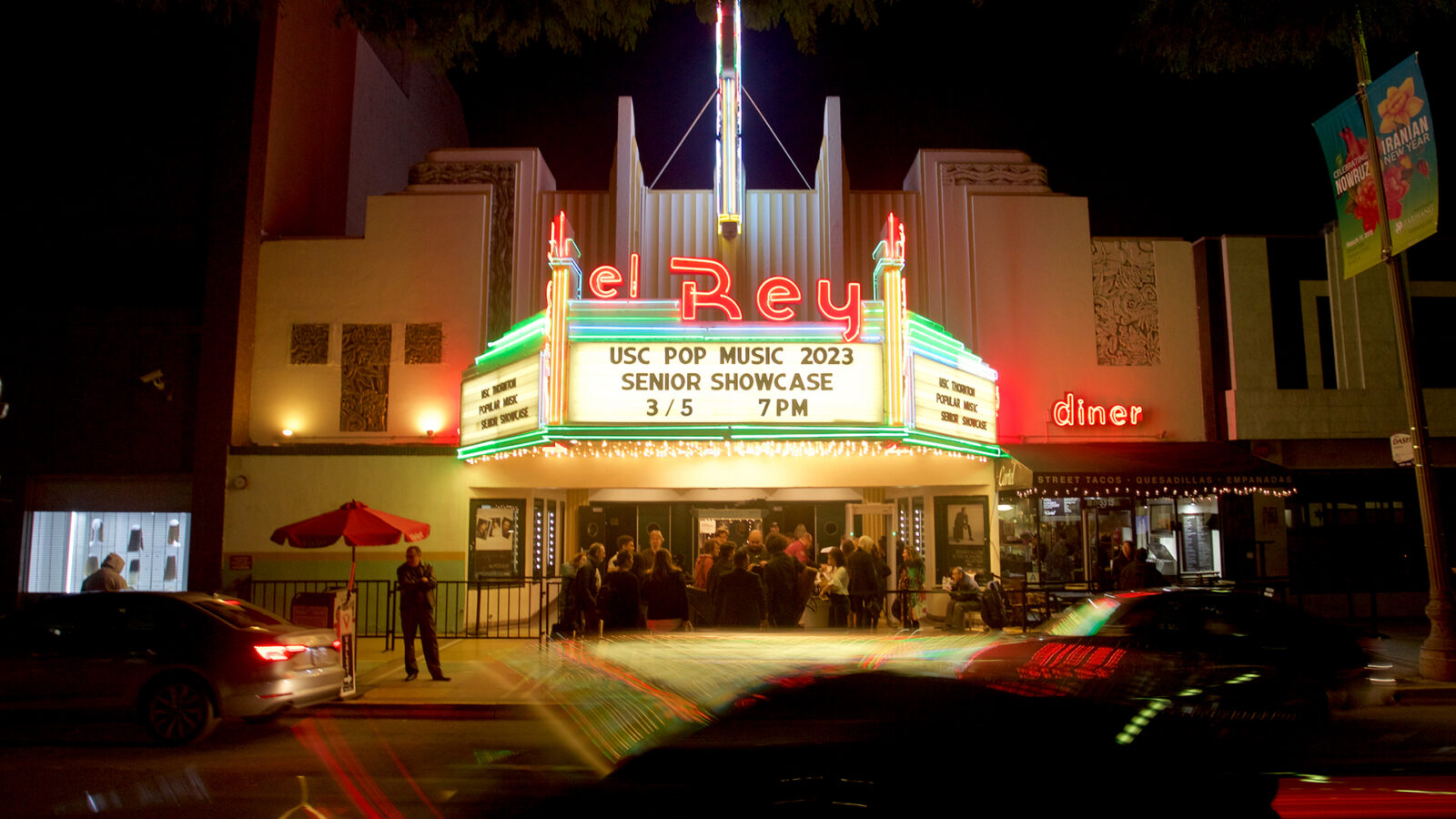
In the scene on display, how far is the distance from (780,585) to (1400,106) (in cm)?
1043

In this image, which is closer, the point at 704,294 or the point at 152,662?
the point at 152,662

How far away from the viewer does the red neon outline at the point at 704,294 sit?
13375mm

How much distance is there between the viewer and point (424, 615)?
1168cm

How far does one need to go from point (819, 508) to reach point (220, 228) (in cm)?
1319

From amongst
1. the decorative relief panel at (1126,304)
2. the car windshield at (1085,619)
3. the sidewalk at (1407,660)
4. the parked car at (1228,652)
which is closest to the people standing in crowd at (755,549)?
the car windshield at (1085,619)

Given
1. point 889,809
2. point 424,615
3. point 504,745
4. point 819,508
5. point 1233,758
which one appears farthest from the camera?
point 819,508

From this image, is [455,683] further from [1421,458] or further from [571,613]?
[1421,458]

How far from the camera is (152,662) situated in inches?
348

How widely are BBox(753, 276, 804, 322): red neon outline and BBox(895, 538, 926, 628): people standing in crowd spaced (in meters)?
5.12

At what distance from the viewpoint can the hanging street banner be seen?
1105 cm

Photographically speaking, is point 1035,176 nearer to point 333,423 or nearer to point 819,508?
point 819,508

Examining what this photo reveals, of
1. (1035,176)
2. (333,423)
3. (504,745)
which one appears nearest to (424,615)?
(504,745)

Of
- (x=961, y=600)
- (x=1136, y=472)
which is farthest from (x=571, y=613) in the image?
(x=1136, y=472)

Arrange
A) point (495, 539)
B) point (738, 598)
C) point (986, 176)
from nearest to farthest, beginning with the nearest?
point (738, 598), point (495, 539), point (986, 176)
